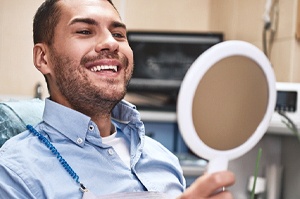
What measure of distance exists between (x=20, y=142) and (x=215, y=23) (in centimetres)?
214

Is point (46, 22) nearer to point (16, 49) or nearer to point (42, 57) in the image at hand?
point (42, 57)

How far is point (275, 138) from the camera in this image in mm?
1669

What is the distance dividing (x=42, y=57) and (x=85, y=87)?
0.60 ft

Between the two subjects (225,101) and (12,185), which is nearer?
(225,101)

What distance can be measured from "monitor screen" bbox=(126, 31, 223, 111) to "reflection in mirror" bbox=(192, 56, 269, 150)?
6.19 ft

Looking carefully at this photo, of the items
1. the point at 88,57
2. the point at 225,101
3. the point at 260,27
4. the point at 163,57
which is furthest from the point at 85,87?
the point at 163,57

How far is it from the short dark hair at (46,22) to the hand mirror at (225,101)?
60cm

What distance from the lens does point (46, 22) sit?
1173 mm

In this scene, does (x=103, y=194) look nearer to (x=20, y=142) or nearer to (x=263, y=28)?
(x=20, y=142)

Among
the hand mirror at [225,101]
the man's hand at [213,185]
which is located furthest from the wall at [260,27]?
the man's hand at [213,185]

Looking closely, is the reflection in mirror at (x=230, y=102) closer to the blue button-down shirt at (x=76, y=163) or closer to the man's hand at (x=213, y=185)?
the man's hand at (x=213, y=185)

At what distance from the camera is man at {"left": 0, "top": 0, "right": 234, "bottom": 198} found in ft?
3.17

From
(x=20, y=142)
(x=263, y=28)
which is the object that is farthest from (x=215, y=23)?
(x=20, y=142)

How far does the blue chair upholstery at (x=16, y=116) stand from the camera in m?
1.19
